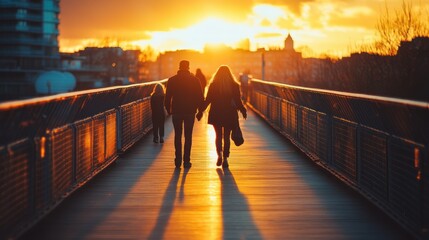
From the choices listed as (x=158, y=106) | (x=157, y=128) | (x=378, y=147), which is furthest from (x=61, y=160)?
(x=157, y=128)

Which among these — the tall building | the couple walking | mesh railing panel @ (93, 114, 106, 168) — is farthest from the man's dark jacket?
the tall building

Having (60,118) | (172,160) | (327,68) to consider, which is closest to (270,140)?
(172,160)

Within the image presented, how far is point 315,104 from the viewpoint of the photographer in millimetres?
13977

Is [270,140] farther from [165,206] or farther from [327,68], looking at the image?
[327,68]

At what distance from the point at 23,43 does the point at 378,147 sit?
492 ft

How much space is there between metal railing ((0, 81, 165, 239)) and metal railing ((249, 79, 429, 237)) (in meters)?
3.57

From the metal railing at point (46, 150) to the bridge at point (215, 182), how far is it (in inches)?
0.6

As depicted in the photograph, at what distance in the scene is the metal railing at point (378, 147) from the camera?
6.91m

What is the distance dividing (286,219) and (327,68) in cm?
9719

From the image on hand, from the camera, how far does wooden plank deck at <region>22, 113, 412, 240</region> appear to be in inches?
297

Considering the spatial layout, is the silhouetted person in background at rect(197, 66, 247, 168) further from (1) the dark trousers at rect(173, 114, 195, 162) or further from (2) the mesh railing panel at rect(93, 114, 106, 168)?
(2) the mesh railing panel at rect(93, 114, 106, 168)

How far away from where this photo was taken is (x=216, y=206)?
9195 mm

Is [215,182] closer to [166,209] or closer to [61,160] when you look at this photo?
[166,209]

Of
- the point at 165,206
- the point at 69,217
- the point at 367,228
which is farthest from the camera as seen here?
the point at 165,206
